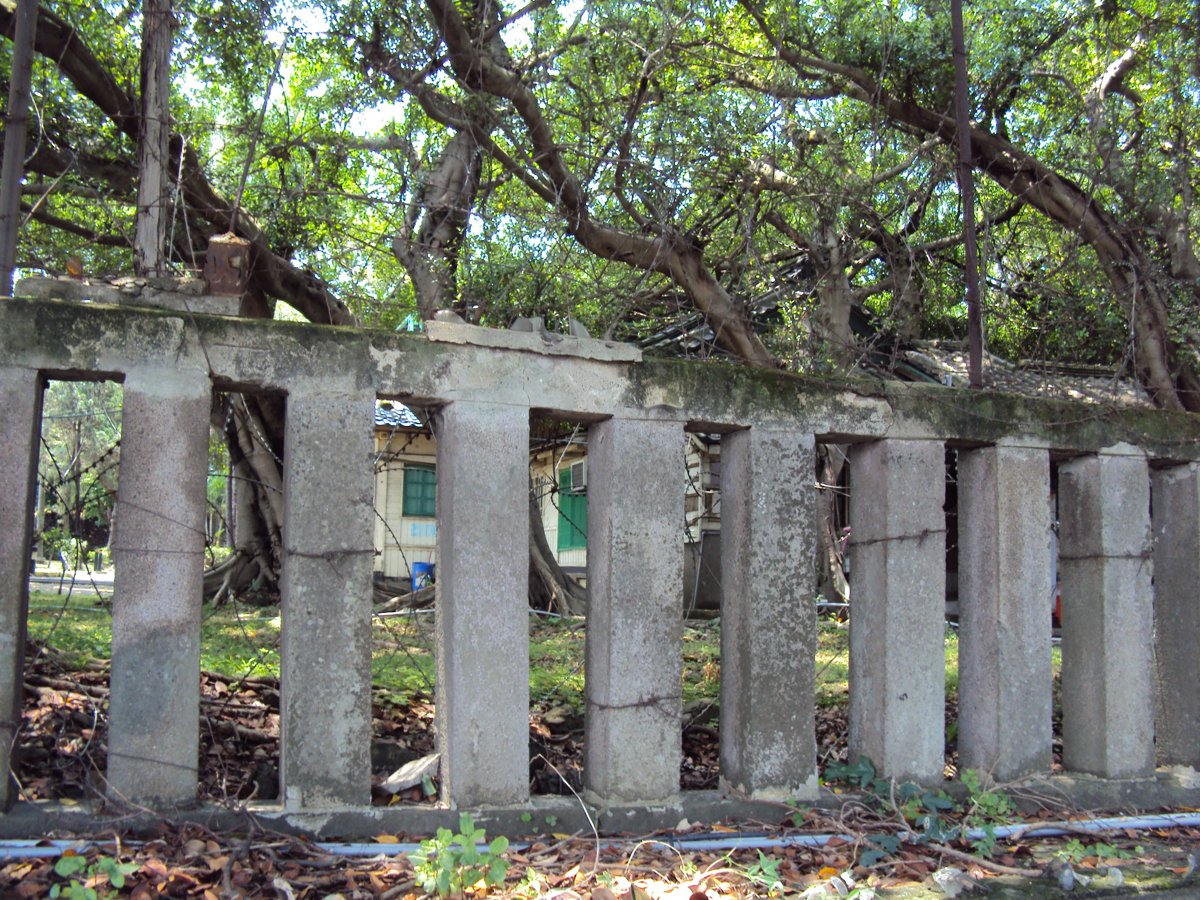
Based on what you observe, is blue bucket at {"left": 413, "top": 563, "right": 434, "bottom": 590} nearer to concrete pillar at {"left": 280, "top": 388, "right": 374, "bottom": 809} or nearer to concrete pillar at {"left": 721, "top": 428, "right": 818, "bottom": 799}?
concrete pillar at {"left": 721, "top": 428, "right": 818, "bottom": 799}

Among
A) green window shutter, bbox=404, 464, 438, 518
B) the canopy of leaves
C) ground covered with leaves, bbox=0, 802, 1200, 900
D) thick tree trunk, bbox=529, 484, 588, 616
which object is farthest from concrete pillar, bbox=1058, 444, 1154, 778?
green window shutter, bbox=404, 464, 438, 518

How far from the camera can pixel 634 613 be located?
4285mm

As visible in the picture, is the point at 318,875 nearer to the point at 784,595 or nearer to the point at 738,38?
Answer: the point at 784,595

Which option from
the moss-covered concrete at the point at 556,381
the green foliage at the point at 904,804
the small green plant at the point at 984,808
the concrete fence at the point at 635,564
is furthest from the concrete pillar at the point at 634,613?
the small green plant at the point at 984,808

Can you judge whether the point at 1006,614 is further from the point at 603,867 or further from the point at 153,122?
the point at 153,122

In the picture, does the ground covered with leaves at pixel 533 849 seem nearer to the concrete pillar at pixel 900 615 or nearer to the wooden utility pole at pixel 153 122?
the concrete pillar at pixel 900 615

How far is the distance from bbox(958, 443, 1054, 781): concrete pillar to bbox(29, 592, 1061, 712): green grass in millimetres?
1634

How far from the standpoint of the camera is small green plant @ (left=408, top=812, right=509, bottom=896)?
127 inches

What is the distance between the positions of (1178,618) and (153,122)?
6.30m

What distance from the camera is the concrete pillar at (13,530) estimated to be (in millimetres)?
3514

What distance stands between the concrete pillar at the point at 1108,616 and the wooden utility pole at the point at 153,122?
4.97 meters

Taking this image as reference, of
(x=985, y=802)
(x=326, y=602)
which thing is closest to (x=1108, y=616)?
(x=985, y=802)

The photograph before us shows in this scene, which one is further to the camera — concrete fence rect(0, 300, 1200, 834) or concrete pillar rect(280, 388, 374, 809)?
concrete pillar rect(280, 388, 374, 809)

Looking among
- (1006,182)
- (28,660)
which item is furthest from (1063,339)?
(28,660)
